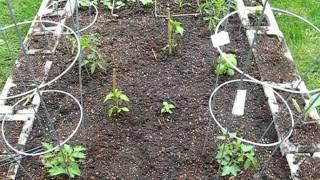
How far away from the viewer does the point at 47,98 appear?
2846 mm

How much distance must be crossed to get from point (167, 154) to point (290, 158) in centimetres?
73

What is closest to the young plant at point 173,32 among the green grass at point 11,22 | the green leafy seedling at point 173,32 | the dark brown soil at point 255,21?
the green leafy seedling at point 173,32

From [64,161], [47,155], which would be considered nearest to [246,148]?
[64,161]

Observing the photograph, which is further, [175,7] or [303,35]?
[175,7]

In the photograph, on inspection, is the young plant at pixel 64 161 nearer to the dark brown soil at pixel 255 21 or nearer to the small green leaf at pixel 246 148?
the small green leaf at pixel 246 148

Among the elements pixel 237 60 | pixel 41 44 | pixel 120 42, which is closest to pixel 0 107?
pixel 41 44

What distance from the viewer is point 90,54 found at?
3107 millimetres

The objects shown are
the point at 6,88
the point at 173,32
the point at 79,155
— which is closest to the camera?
the point at 79,155

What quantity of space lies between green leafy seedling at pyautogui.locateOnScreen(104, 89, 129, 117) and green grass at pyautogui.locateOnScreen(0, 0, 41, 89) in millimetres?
963

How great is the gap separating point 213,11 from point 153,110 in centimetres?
118

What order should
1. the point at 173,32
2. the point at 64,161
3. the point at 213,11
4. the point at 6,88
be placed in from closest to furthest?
the point at 64,161 < the point at 6,88 < the point at 173,32 < the point at 213,11

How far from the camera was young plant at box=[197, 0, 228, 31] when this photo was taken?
3.37 metres

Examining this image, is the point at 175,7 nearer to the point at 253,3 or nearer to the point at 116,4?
the point at 116,4

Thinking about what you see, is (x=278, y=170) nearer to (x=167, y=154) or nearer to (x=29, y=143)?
(x=167, y=154)
